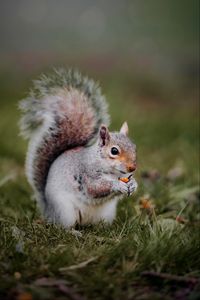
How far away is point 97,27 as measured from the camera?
320 inches

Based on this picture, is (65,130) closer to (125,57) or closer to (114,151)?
(114,151)

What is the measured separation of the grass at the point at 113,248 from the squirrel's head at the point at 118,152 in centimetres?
24

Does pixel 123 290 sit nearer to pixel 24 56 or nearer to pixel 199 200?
pixel 199 200

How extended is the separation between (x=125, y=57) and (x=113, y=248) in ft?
18.6

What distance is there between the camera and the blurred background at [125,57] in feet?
18.3

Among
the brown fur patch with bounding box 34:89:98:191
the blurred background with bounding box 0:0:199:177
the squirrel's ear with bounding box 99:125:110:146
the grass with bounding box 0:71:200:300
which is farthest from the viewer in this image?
the blurred background with bounding box 0:0:199:177

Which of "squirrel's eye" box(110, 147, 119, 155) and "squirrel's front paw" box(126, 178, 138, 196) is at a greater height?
"squirrel's eye" box(110, 147, 119, 155)

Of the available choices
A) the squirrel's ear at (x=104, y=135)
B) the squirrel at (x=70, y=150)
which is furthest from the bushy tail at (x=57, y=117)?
the squirrel's ear at (x=104, y=135)

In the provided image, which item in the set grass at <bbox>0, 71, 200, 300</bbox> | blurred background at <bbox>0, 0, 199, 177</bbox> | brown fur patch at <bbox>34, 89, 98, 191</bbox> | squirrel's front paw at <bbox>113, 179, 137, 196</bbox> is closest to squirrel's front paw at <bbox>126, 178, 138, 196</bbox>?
squirrel's front paw at <bbox>113, 179, 137, 196</bbox>

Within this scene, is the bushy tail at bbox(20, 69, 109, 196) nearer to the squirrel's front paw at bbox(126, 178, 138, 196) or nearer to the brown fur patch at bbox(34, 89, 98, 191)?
the brown fur patch at bbox(34, 89, 98, 191)

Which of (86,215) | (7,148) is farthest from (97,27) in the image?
(86,215)

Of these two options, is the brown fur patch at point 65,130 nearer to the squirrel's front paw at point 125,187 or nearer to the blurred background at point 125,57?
the squirrel's front paw at point 125,187

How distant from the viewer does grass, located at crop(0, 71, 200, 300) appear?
225 centimetres

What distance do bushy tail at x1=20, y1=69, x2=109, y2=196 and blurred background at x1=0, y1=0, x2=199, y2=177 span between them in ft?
5.57
